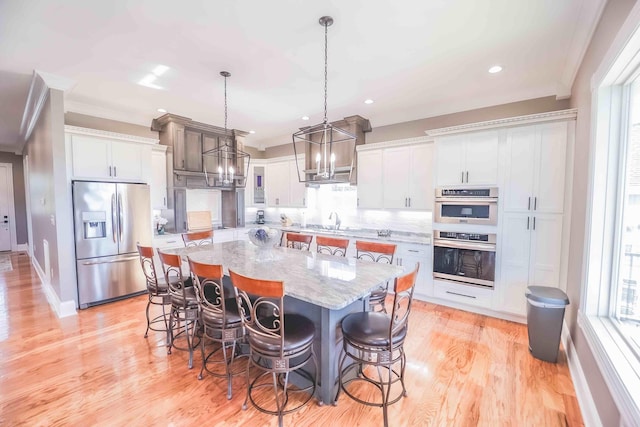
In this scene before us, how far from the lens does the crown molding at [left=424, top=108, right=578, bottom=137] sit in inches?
116

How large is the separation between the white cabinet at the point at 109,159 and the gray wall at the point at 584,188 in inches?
209

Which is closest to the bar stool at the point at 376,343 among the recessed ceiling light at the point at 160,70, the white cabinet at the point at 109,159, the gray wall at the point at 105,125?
the recessed ceiling light at the point at 160,70

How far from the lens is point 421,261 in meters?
4.02

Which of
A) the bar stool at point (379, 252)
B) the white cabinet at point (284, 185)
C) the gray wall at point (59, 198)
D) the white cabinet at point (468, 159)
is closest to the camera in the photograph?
the bar stool at point (379, 252)

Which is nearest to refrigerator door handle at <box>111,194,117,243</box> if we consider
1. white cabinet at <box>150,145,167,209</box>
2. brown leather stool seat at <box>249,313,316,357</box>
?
white cabinet at <box>150,145,167,209</box>

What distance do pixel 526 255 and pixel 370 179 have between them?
2.39 metres

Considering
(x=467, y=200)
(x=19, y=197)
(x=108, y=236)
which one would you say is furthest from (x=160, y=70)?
(x=19, y=197)

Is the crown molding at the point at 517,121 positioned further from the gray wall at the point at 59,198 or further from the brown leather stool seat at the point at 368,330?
the gray wall at the point at 59,198

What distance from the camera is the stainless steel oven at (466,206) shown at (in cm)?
344

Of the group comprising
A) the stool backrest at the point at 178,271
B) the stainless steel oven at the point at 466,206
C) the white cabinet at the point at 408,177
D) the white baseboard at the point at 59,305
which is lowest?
the white baseboard at the point at 59,305

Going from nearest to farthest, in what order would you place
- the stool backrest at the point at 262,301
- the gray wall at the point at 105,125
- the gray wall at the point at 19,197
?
the stool backrest at the point at 262,301 → the gray wall at the point at 105,125 → the gray wall at the point at 19,197

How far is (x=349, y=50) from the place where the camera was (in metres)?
2.63

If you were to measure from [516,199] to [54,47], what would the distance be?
510cm

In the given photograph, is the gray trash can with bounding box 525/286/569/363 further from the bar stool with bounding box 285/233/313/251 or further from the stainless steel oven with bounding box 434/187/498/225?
the bar stool with bounding box 285/233/313/251
